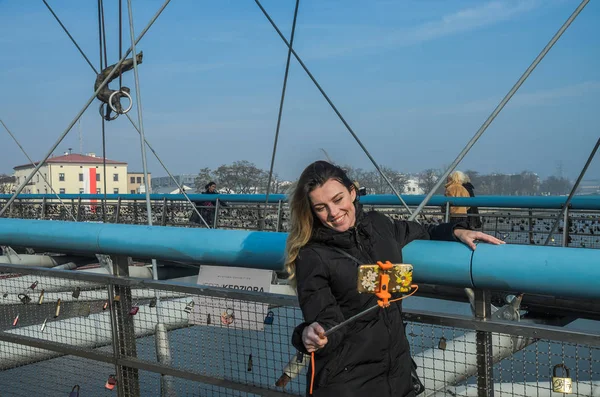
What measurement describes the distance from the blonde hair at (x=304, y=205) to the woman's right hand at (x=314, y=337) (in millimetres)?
262

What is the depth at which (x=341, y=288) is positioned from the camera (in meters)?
2.19

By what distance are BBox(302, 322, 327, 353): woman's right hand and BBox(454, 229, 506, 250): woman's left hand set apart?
1.72 feet

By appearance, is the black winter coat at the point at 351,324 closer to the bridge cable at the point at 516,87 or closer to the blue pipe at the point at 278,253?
the blue pipe at the point at 278,253

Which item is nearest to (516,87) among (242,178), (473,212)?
(473,212)

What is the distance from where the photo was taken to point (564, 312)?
17.5 feet

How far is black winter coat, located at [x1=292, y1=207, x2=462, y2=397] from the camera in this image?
2.15 meters

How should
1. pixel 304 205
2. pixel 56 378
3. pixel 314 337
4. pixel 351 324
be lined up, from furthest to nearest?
pixel 56 378
pixel 304 205
pixel 351 324
pixel 314 337

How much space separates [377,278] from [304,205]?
0.48 m

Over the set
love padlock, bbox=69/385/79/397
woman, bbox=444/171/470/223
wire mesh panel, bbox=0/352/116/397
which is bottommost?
wire mesh panel, bbox=0/352/116/397

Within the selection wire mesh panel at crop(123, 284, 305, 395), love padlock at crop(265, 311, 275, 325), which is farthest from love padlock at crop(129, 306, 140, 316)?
love padlock at crop(265, 311, 275, 325)

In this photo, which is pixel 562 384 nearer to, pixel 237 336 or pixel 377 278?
pixel 377 278

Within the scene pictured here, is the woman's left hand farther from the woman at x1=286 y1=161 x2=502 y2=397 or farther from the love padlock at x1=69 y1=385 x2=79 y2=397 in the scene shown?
the love padlock at x1=69 y1=385 x2=79 y2=397

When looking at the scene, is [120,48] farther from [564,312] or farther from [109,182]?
[109,182]

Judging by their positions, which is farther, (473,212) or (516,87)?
(473,212)
